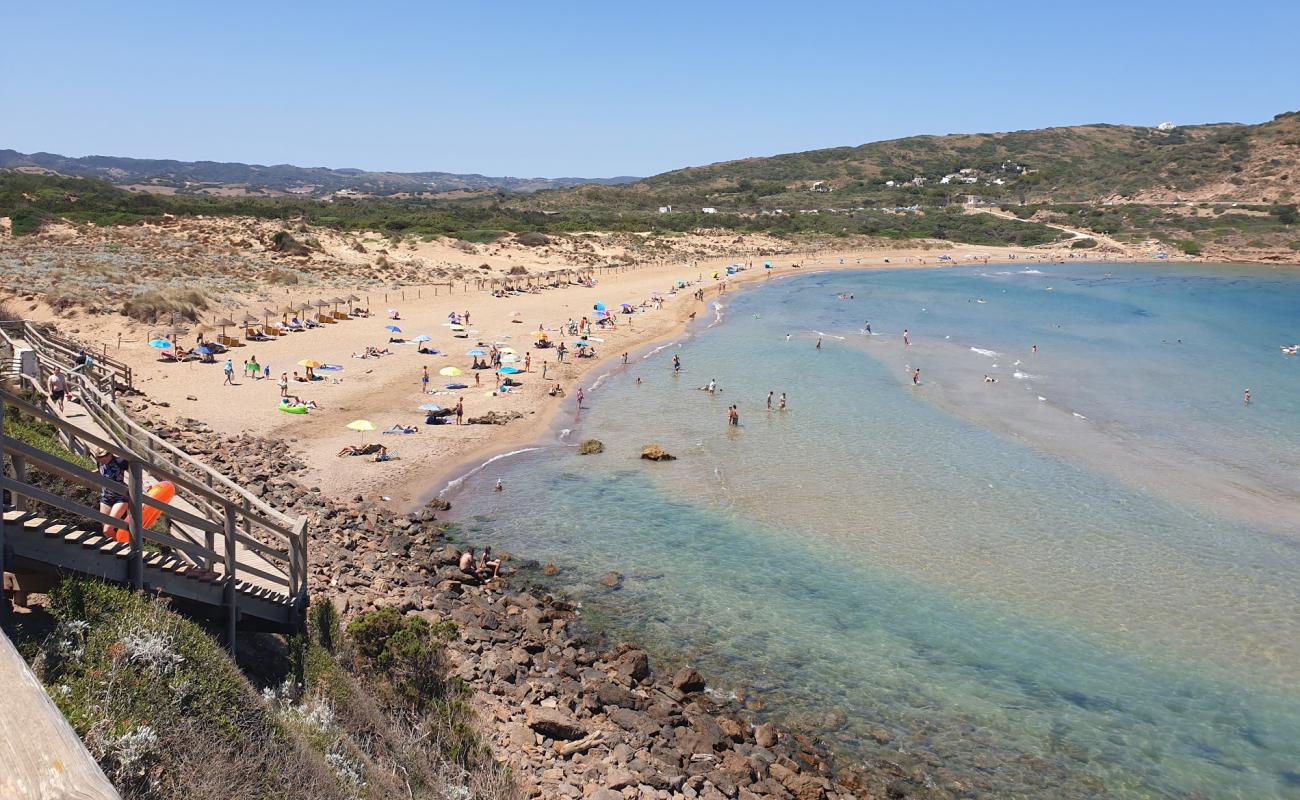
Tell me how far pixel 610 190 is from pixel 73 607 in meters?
159

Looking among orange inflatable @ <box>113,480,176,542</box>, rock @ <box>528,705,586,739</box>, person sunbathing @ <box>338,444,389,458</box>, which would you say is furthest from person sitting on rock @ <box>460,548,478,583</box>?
person sunbathing @ <box>338,444,389,458</box>

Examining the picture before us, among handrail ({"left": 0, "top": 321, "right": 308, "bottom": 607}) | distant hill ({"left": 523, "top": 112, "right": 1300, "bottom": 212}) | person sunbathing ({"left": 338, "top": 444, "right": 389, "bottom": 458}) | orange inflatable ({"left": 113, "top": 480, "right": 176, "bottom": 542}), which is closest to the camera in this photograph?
handrail ({"left": 0, "top": 321, "right": 308, "bottom": 607})

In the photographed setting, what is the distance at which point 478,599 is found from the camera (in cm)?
1647

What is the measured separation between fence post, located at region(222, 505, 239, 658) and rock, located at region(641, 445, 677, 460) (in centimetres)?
1791

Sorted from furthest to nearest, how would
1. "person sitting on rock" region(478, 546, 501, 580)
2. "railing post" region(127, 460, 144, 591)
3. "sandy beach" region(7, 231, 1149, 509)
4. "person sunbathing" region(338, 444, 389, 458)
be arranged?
1. "sandy beach" region(7, 231, 1149, 509)
2. "person sunbathing" region(338, 444, 389, 458)
3. "person sitting on rock" region(478, 546, 501, 580)
4. "railing post" region(127, 460, 144, 591)

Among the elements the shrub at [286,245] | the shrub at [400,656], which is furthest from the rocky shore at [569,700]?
the shrub at [286,245]

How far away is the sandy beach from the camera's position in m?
24.8

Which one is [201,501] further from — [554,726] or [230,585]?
[554,726]

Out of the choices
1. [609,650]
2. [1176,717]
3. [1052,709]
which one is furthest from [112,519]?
[1176,717]

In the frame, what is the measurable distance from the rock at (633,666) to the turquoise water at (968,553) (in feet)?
3.90

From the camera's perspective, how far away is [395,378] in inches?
1304

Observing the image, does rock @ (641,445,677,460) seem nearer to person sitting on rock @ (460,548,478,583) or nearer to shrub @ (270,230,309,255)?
person sitting on rock @ (460,548,478,583)

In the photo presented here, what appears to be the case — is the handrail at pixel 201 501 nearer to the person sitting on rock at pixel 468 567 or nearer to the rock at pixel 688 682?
the person sitting on rock at pixel 468 567

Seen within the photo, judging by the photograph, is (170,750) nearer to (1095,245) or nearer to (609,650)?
(609,650)
